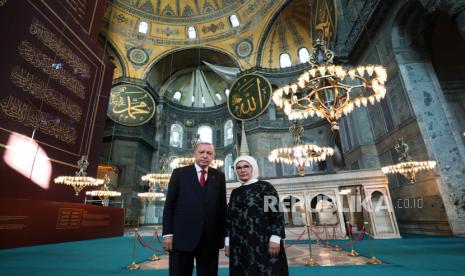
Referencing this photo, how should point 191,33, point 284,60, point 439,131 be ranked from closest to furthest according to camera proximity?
point 439,131
point 284,60
point 191,33

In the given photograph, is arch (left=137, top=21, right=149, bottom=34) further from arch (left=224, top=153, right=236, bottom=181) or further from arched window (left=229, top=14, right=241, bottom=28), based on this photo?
arch (left=224, top=153, right=236, bottom=181)

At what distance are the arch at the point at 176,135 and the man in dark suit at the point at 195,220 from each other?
1906cm

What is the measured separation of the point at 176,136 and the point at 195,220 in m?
19.8

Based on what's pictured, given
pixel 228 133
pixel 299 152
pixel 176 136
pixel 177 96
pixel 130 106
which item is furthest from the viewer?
pixel 177 96

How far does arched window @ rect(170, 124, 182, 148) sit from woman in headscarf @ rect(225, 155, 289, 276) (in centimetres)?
1919

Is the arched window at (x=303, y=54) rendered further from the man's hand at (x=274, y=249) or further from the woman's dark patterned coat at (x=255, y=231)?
the man's hand at (x=274, y=249)

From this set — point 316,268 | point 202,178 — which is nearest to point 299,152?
point 316,268

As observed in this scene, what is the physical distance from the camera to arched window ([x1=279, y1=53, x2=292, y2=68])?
16.5 meters

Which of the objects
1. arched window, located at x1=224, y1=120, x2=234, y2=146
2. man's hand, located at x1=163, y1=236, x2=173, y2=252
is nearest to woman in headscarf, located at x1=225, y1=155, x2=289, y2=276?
man's hand, located at x1=163, y1=236, x2=173, y2=252

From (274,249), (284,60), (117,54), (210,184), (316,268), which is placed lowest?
(316,268)

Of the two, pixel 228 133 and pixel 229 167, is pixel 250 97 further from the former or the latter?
pixel 229 167

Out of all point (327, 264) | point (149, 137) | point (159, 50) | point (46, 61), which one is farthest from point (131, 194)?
point (327, 264)

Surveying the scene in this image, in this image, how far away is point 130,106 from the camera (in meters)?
13.7

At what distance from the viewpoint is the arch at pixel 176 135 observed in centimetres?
2028
